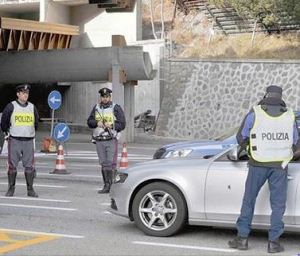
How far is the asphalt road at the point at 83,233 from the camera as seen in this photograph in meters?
7.18

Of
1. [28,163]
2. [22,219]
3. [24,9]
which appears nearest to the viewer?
[22,219]

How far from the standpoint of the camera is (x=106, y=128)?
1142 cm

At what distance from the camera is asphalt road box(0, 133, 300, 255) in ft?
23.6

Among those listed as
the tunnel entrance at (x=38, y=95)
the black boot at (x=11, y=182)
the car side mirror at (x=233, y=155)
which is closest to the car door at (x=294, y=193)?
the car side mirror at (x=233, y=155)

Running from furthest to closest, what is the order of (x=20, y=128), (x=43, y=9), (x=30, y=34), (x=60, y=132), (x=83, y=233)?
(x=43, y=9)
(x=30, y=34)
(x=60, y=132)
(x=20, y=128)
(x=83, y=233)

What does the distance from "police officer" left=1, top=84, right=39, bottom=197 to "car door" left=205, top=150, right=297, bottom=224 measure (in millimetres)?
4393

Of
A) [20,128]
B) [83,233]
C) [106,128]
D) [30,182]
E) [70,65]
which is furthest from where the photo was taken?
[70,65]

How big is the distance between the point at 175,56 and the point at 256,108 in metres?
26.6

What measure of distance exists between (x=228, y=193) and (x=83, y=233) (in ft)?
6.21

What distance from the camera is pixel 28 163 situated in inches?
436

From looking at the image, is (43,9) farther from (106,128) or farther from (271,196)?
(271,196)

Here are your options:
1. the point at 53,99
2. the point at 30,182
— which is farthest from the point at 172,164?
the point at 53,99

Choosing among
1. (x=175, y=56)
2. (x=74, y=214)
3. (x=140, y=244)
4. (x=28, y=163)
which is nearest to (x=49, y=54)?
(x=175, y=56)

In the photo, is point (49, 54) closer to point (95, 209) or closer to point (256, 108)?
point (95, 209)
